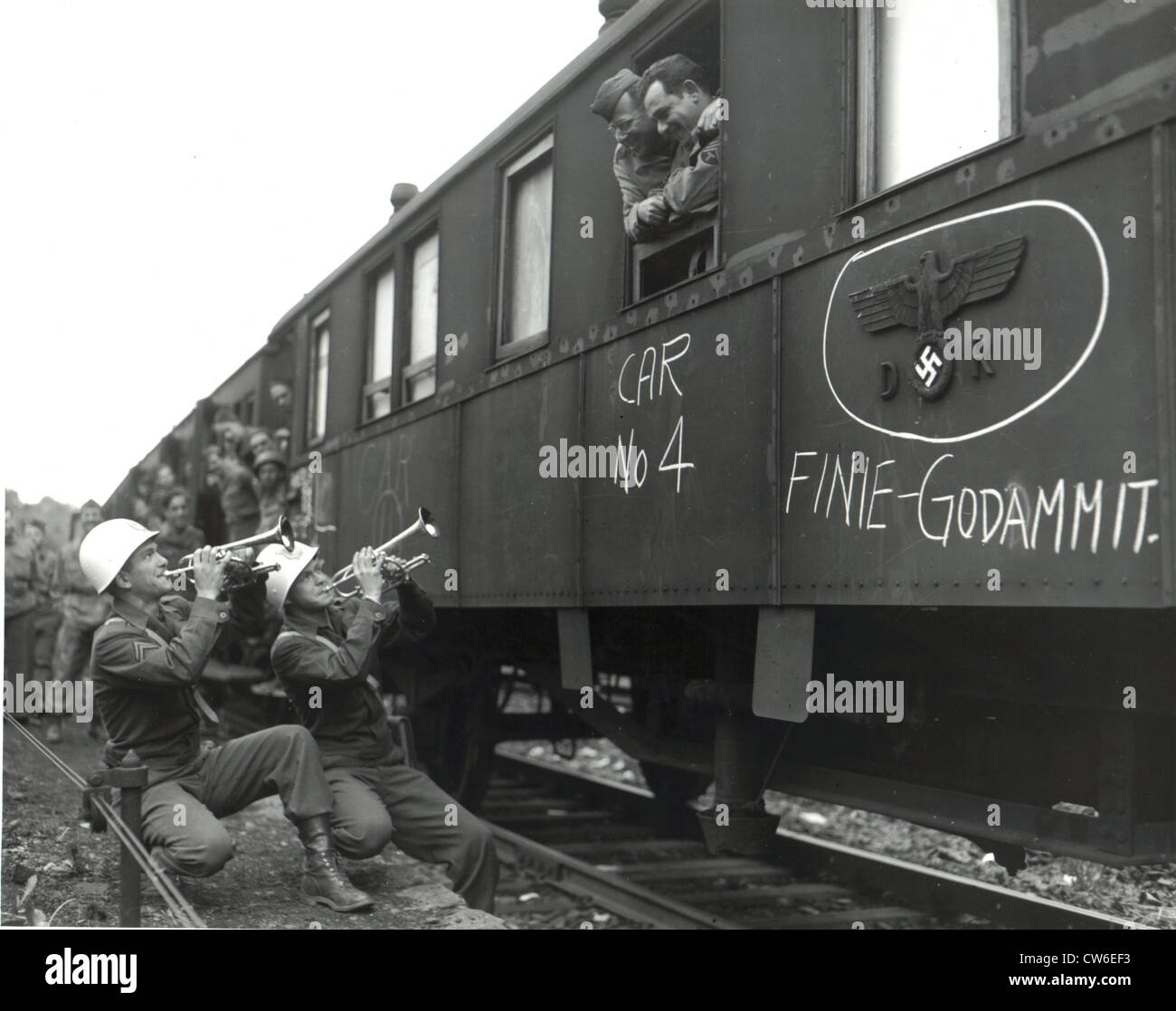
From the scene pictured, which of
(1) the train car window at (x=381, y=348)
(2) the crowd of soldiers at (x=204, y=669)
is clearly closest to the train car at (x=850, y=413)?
(1) the train car window at (x=381, y=348)

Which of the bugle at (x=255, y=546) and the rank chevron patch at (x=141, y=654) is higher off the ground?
the bugle at (x=255, y=546)

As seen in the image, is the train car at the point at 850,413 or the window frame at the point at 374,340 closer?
the train car at the point at 850,413

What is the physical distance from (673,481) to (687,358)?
424 mm

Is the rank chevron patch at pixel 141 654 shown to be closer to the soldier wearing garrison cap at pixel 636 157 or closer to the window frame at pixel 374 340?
the soldier wearing garrison cap at pixel 636 157

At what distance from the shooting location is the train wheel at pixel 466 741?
22.8 ft

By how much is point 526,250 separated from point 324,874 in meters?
2.63

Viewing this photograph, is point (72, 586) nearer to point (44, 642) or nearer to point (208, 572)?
point (44, 642)

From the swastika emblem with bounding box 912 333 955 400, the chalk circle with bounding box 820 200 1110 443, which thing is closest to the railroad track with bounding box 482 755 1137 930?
the chalk circle with bounding box 820 200 1110 443

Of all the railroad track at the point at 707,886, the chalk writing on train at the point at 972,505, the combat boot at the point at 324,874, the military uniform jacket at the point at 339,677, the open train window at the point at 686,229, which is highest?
the open train window at the point at 686,229

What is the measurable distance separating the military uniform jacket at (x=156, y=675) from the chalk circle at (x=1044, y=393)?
7.12 ft

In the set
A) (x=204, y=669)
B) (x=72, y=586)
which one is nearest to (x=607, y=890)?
(x=204, y=669)

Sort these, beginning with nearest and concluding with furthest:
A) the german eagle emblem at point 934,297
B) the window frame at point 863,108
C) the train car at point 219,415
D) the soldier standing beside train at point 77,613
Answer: the german eagle emblem at point 934,297
the window frame at point 863,108
the soldier standing beside train at point 77,613
the train car at point 219,415

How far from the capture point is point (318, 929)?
388 cm
